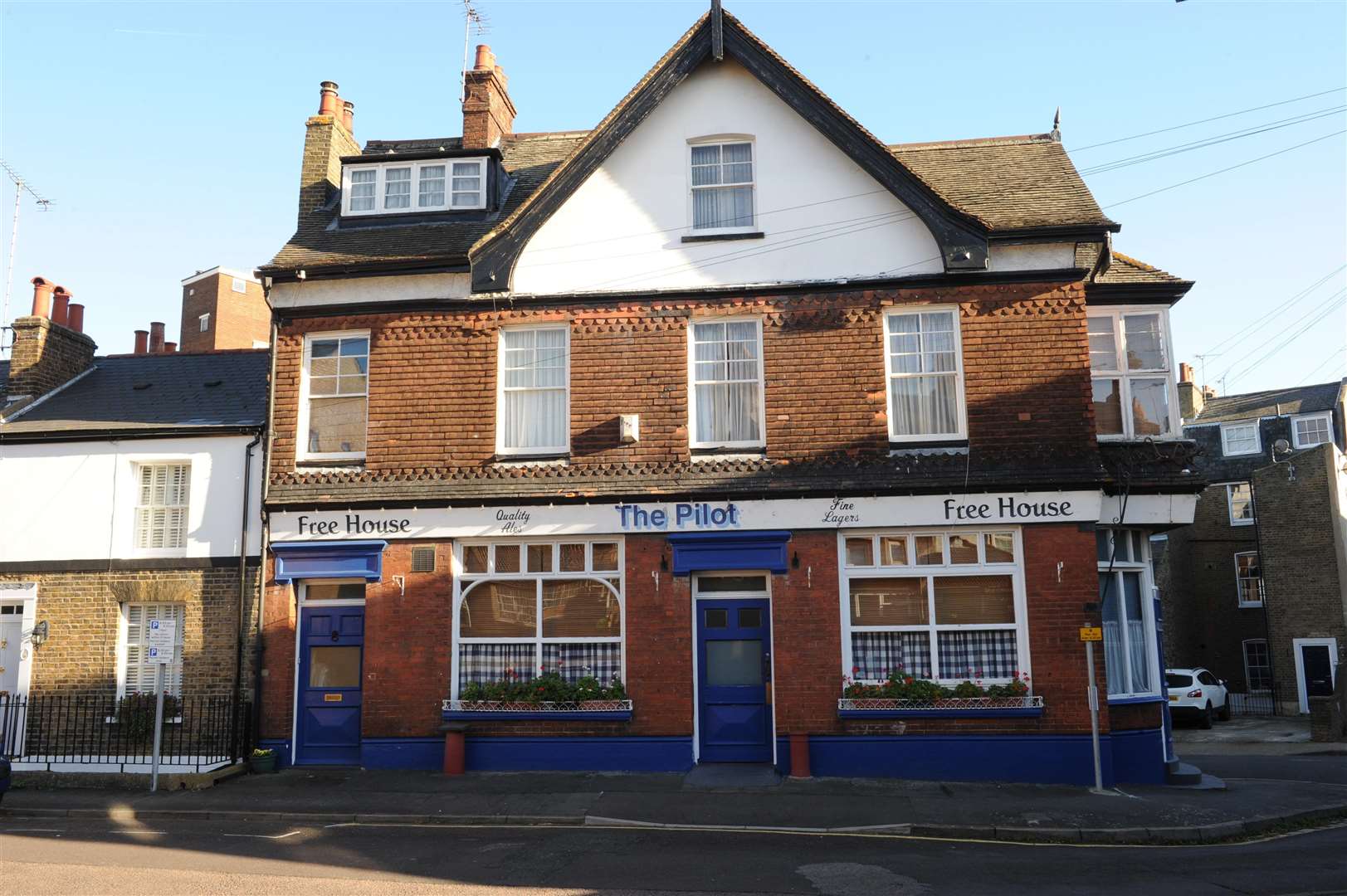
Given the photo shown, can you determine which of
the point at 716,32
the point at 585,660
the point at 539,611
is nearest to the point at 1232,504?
the point at 716,32

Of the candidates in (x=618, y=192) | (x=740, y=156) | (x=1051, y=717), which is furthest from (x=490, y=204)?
(x=1051, y=717)

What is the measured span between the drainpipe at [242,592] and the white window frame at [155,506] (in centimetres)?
104

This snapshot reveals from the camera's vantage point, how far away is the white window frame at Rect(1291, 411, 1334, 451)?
35062 millimetres

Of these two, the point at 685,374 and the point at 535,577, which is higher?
the point at 685,374

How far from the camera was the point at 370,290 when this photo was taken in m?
16.0

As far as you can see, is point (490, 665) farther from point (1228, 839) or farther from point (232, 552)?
point (1228, 839)

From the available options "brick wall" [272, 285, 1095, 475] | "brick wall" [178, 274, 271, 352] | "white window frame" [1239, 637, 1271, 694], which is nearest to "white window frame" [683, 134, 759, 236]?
"brick wall" [272, 285, 1095, 475]

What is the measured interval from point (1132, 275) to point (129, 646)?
17.1 meters

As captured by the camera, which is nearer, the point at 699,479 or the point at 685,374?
the point at 699,479

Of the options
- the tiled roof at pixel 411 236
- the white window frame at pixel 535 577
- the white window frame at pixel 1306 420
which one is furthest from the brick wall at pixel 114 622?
the white window frame at pixel 1306 420

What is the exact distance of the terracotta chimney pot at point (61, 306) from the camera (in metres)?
19.7

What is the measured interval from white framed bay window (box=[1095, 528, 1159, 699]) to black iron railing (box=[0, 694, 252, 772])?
1289cm

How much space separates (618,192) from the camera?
51.6ft

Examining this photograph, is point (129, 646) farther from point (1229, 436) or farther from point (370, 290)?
point (1229, 436)
